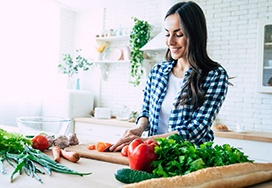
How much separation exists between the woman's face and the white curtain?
10.3 ft

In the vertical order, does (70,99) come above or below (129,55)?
below

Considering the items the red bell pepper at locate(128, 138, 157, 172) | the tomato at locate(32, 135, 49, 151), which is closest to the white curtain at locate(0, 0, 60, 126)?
the tomato at locate(32, 135, 49, 151)

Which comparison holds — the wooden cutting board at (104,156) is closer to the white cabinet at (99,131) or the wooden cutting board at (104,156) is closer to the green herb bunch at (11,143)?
the green herb bunch at (11,143)

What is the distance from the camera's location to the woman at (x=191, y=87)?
63.6 inches

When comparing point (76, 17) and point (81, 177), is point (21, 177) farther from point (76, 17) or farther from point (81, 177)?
point (76, 17)

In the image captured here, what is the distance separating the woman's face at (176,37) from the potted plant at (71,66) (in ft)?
11.2

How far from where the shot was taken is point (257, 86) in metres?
3.45

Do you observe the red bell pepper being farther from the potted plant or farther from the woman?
the potted plant

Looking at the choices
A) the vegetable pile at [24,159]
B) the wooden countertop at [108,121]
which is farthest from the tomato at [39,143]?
the wooden countertop at [108,121]

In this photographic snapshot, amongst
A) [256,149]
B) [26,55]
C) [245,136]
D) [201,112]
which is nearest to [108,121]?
[26,55]

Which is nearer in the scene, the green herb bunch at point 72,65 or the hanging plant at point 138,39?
the hanging plant at point 138,39

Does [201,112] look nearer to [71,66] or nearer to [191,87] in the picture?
[191,87]

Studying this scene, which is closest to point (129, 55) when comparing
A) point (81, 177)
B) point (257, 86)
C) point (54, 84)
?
point (54, 84)

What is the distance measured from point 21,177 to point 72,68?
4050mm
